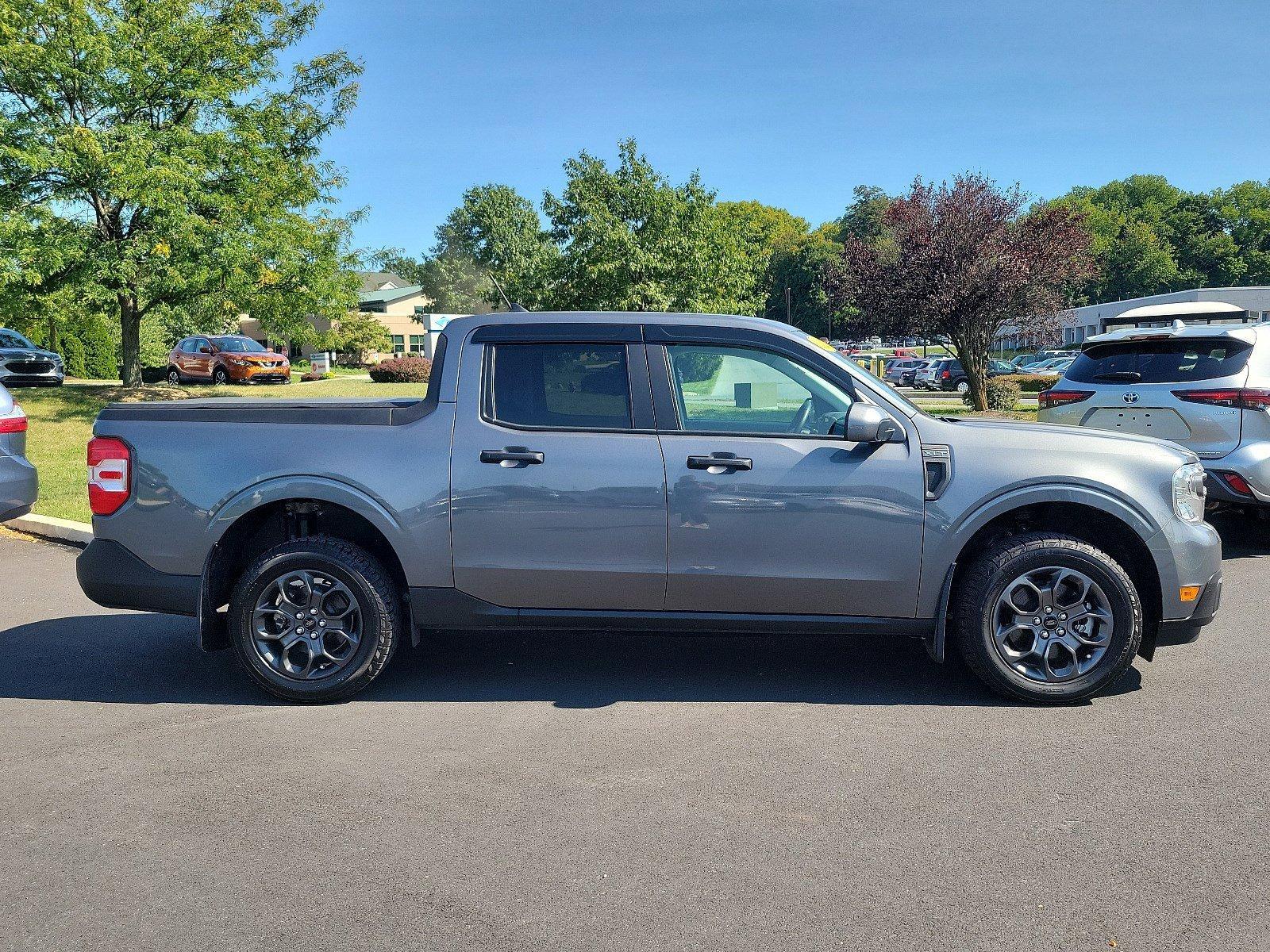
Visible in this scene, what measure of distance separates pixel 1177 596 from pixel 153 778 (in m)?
4.53

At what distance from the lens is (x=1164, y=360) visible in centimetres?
822

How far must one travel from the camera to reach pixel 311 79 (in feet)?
70.9


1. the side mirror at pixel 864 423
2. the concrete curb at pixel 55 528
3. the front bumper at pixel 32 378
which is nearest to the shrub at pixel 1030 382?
the front bumper at pixel 32 378

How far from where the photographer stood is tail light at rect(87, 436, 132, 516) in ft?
16.7

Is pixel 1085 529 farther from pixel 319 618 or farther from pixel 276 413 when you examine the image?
pixel 276 413

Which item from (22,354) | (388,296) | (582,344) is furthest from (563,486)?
(388,296)

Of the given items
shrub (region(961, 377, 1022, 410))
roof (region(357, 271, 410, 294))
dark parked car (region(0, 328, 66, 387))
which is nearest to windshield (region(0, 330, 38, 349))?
dark parked car (region(0, 328, 66, 387))

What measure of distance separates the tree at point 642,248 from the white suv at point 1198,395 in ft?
59.4

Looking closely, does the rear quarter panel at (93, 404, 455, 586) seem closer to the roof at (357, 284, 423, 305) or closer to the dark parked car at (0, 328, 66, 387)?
the dark parked car at (0, 328, 66, 387)

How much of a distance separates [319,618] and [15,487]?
15.3ft

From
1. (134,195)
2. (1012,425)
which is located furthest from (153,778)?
(134,195)

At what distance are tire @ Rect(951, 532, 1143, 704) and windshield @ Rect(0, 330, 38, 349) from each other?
30.1 metres

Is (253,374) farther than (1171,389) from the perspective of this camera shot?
Yes

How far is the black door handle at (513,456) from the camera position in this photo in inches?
195
